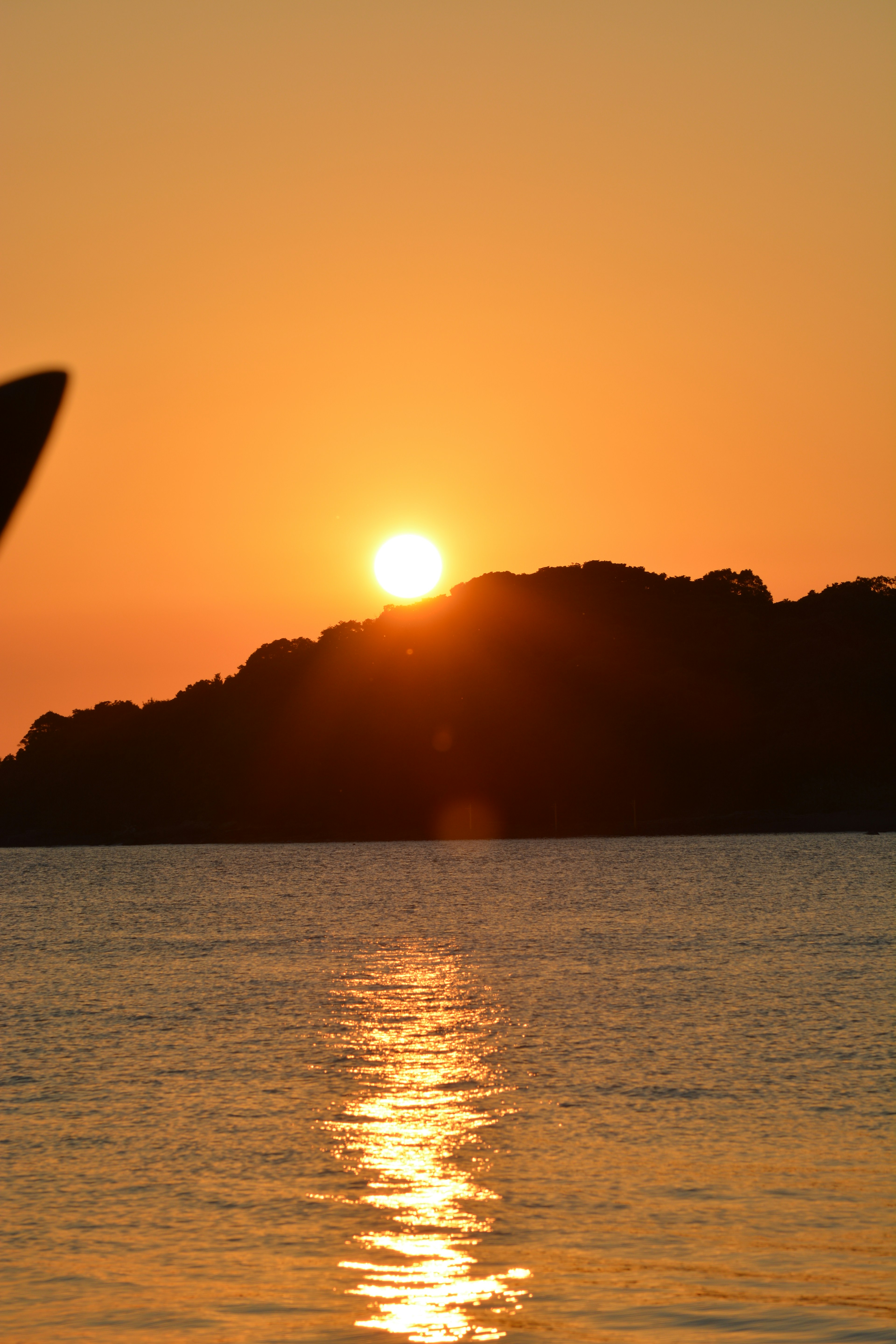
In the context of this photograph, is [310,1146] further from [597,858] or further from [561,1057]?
[597,858]

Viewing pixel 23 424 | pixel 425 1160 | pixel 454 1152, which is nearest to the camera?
pixel 23 424

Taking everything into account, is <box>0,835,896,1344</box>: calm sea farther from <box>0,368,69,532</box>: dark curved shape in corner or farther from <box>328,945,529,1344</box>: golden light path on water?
<box>0,368,69,532</box>: dark curved shape in corner

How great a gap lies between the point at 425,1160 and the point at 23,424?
2044 cm

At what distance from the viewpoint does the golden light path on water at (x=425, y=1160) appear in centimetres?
1552

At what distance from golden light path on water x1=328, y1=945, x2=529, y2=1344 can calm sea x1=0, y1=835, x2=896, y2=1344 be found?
0.25 ft

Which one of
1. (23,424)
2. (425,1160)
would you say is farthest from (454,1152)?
(23,424)

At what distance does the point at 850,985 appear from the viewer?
4706cm

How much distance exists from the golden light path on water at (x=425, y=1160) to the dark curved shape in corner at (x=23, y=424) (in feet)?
40.7

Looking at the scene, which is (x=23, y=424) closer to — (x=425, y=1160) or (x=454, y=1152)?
(x=425, y=1160)

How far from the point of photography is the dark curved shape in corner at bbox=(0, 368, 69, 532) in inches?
173

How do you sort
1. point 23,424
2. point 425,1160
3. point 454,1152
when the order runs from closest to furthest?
point 23,424 → point 425,1160 → point 454,1152

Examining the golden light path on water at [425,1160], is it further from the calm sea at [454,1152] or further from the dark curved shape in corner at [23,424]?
the dark curved shape in corner at [23,424]

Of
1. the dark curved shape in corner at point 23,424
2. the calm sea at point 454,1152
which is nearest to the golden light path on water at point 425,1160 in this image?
the calm sea at point 454,1152

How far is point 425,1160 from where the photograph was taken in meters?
22.9
